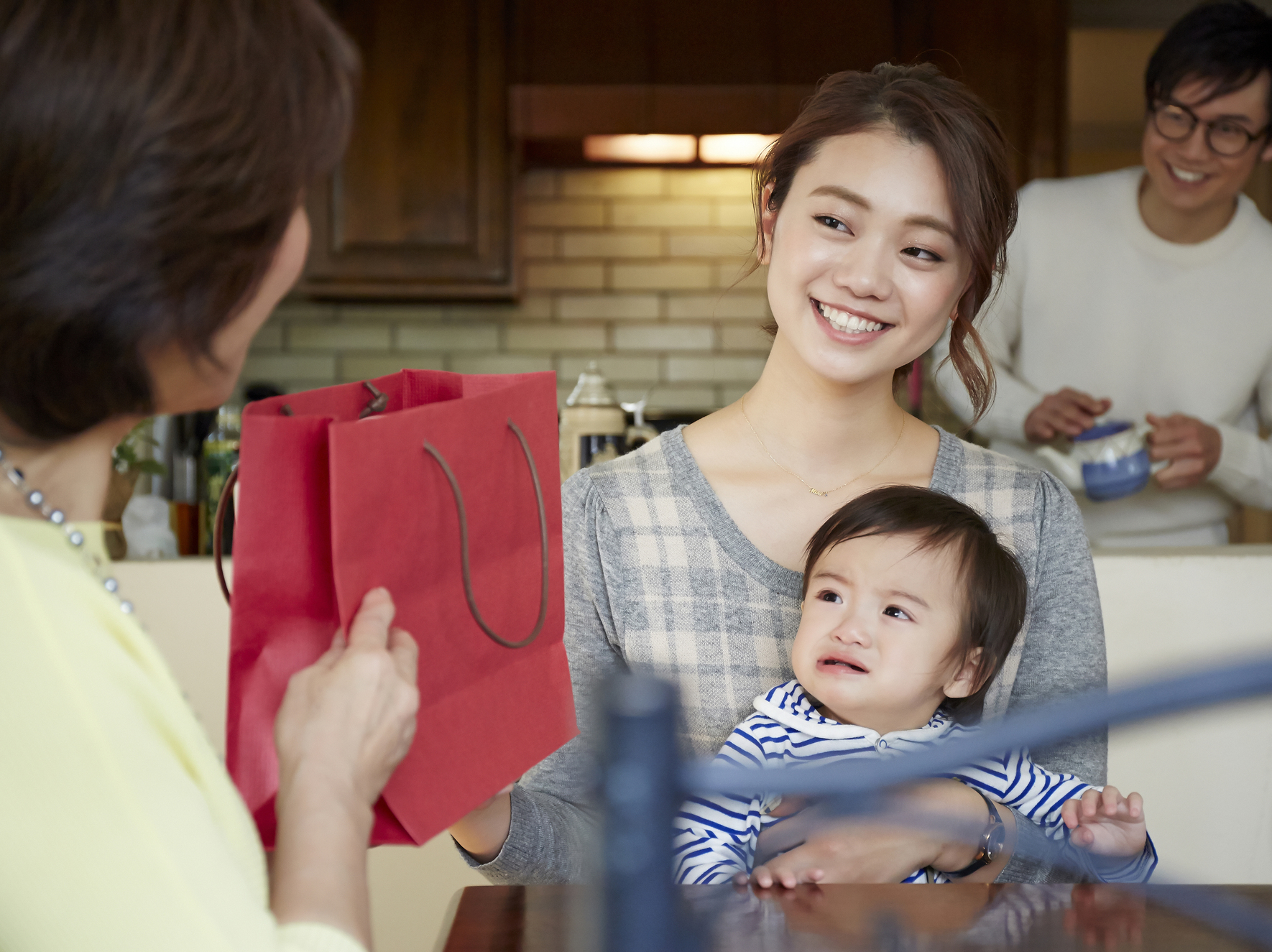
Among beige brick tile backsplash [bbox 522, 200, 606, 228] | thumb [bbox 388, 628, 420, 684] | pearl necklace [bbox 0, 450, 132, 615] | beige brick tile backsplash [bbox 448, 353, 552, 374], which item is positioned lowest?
thumb [bbox 388, 628, 420, 684]

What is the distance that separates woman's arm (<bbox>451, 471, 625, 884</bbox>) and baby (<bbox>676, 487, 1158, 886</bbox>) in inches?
6.3

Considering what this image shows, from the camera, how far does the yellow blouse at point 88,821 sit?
20.5 inches

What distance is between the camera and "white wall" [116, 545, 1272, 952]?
1616mm

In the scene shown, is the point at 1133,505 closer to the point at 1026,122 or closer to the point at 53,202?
the point at 1026,122

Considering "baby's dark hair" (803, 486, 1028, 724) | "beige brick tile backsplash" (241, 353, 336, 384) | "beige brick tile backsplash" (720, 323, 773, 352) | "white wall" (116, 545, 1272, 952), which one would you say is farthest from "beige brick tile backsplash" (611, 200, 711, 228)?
"baby's dark hair" (803, 486, 1028, 724)

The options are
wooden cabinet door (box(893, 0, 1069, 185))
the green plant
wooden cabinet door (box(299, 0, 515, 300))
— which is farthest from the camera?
wooden cabinet door (box(299, 0, 515, 300))

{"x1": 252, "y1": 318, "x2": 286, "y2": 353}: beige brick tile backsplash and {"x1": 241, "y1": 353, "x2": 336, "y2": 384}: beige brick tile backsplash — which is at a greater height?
{"x1": 252, "y1": 318, "x2": 286, "y2": 353}: beige brick tile backsplash

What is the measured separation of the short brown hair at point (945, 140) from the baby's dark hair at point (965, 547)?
214 mm

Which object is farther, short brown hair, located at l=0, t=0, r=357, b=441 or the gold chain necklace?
the gold chain necklace

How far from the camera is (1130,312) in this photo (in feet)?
7.25

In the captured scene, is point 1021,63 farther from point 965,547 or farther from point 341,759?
point 341,759

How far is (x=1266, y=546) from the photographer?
1721mm

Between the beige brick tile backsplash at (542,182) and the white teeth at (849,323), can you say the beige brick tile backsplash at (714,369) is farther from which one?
the white teeth at (849,323)

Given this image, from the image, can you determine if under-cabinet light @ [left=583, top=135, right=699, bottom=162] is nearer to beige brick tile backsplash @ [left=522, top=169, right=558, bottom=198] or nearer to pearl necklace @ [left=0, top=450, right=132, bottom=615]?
beige brick tile backsplash @ [left=522, top=169, right=558, bottom=198]
